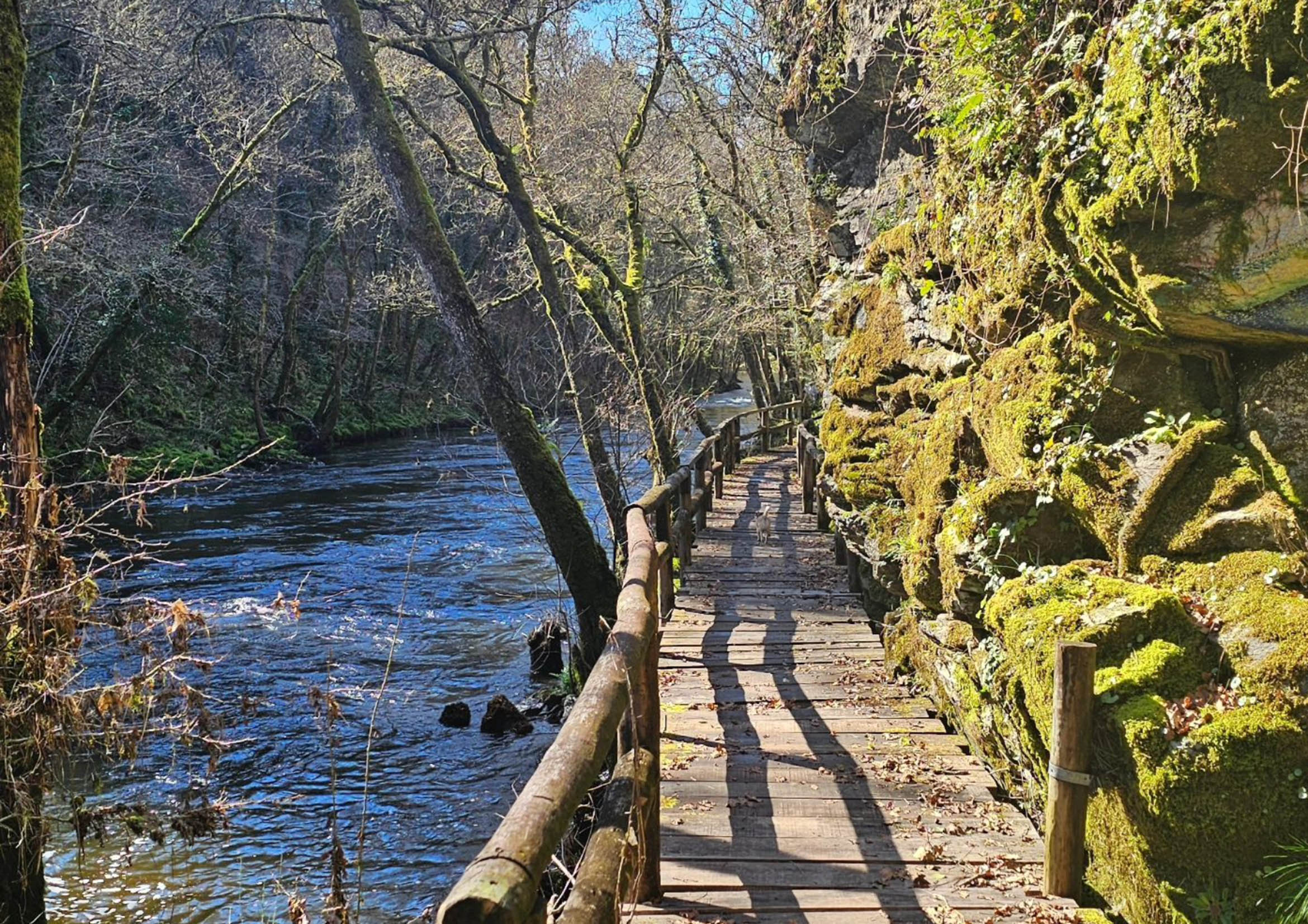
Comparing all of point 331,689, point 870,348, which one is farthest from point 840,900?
point 870,348

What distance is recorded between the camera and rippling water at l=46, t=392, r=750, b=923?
6645mm

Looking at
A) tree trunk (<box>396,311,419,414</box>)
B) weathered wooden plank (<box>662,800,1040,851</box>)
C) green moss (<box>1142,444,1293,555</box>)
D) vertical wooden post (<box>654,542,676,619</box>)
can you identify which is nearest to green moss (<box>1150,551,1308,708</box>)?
green moss (<box>1142,444,1293,555</box>)

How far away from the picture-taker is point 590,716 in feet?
9.09

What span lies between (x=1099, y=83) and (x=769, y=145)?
1281cm

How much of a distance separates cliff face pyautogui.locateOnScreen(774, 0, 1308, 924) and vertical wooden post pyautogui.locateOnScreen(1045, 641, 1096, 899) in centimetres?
8

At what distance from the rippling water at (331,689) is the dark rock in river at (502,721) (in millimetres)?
125

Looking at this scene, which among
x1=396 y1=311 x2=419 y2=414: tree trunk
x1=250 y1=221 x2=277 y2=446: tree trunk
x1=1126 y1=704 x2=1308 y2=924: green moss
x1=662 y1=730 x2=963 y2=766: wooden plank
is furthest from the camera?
x1=396 y1=311 x2=419 y2=414: tree trunk

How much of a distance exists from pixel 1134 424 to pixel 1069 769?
5.29ft

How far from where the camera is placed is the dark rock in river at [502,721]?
30.3 ft

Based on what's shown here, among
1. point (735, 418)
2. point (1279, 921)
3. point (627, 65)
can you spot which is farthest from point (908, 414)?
point (735, 418)

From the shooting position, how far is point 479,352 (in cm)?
880

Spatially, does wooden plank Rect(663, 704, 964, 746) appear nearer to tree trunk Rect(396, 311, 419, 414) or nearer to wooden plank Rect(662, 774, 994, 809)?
wooden plank Rect(662, 774, 994, 809)

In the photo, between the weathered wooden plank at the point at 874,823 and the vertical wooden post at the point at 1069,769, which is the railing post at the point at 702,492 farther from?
the vertical wooden post at the point at 1069,769

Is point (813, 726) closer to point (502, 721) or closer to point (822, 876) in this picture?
point (822, 876)
